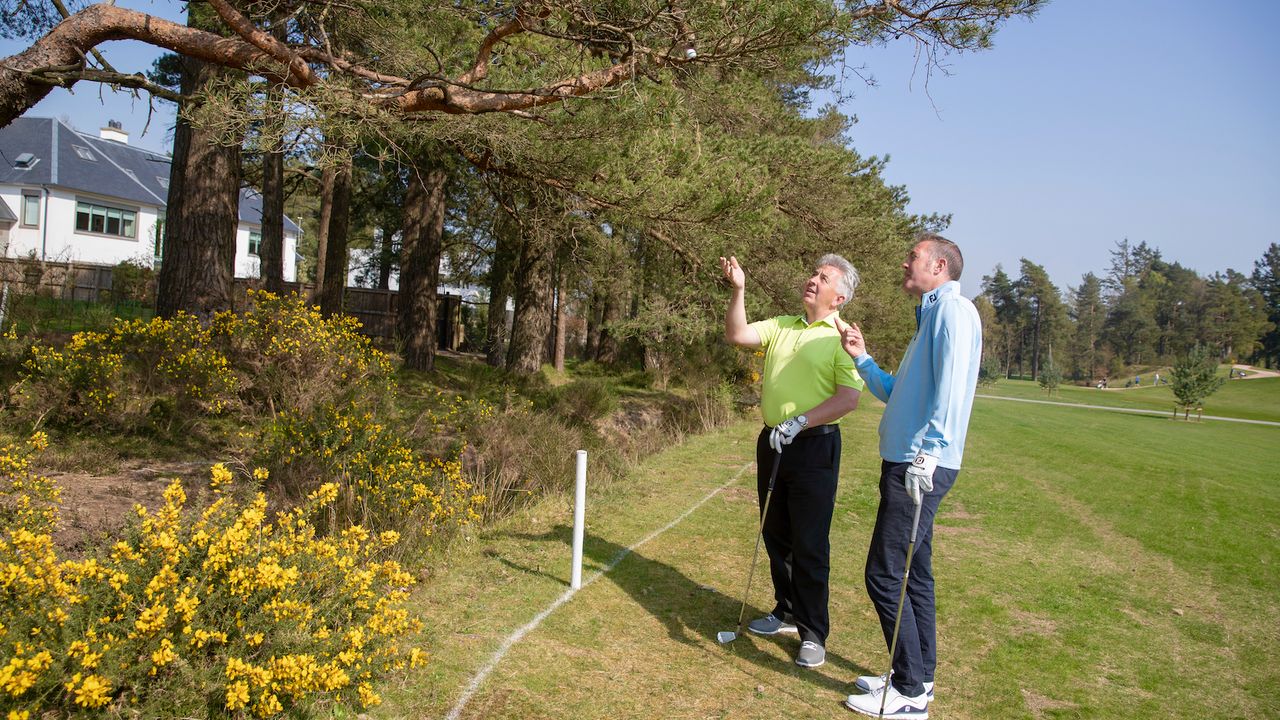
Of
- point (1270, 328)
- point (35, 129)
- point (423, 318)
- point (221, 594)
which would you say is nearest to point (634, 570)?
point (221, 594)

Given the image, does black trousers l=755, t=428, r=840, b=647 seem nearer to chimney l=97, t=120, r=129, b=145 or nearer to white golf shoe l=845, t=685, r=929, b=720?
white golf shoe l=845, t=685, r=929, b=720

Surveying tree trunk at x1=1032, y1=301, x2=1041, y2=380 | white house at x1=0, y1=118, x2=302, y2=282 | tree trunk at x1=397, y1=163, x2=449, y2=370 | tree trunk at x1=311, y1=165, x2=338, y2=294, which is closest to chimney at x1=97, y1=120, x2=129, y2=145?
white house at x1=0, y1=118, x2=302, y2=282

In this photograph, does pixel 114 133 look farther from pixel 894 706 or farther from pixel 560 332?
pixel 894 706

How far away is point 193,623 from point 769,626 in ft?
9.68

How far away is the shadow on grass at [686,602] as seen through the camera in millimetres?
4375

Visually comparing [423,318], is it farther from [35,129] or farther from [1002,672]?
[35,129]

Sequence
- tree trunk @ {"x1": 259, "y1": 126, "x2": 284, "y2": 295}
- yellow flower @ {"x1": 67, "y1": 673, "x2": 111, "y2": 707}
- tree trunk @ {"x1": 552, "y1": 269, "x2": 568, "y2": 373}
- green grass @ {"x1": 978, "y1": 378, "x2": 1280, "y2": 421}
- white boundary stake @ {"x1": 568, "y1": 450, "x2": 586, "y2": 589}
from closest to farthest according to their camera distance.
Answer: yellow flower @ {"x1": 67, "y1": 673, "x2": 111, "y2": 707}, white boundary stake @ {"x1": 568, "y1": 450, "x2": 586, "y2": 589}, tree trunk @ {"x1": 259, "y1": 126, "x2": 284, "y2": 295}, tree trunk @ {"x1": 552, "y1": 269, "x2": 568, "y2": 373}, green grass @ {"x1": 978, "y1": 378, "x2": 1280, "y2": 421}

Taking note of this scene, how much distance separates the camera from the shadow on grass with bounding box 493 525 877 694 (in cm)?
438

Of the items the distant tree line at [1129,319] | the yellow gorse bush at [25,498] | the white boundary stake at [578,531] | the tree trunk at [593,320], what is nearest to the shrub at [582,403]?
the tree trunk at [593,320]

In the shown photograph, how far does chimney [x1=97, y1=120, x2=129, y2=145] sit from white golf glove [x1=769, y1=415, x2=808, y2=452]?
4962cm

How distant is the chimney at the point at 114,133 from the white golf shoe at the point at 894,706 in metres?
50.4

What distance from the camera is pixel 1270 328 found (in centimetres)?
8444

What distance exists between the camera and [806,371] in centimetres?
440

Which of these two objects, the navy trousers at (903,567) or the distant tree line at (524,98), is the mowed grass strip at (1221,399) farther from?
the navy trousers at (903,567)
